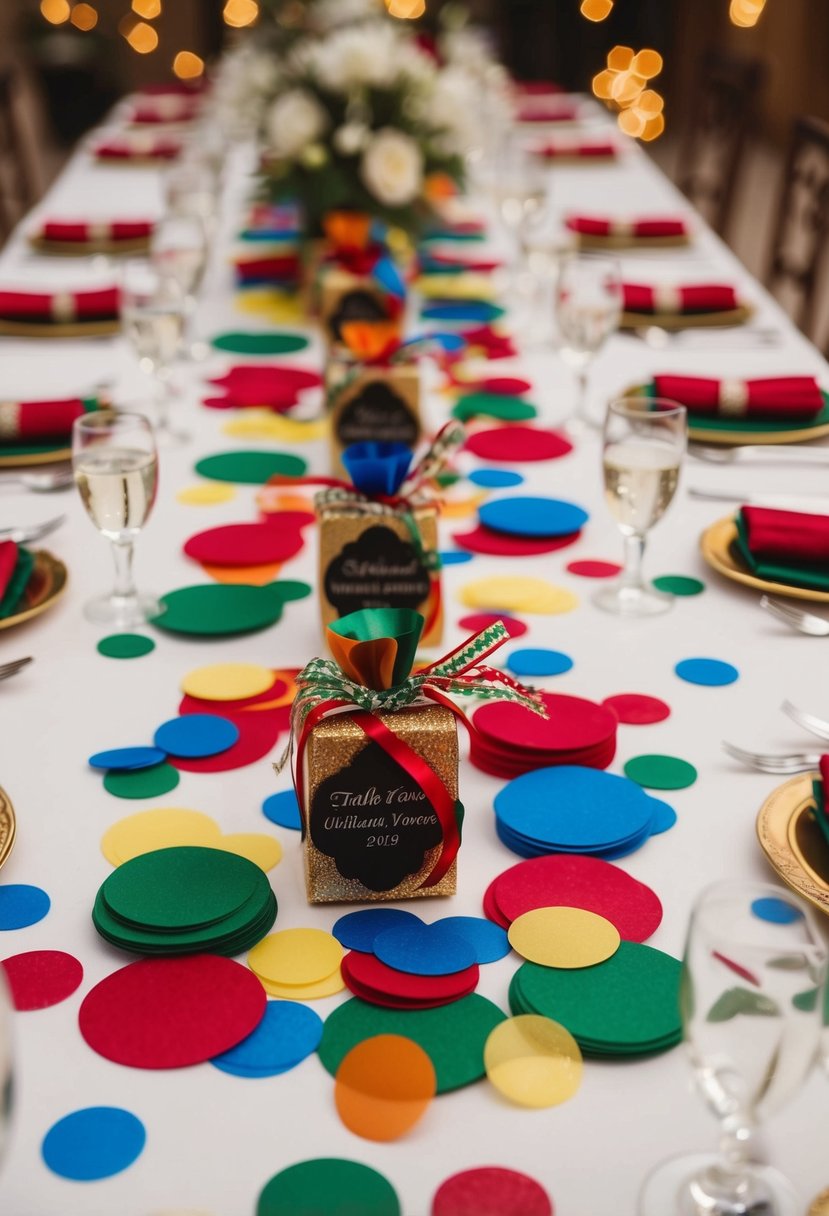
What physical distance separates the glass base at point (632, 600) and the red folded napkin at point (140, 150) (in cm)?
280

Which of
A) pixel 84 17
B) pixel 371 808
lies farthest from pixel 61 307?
pixel 84 17

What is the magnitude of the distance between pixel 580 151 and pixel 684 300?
172cm

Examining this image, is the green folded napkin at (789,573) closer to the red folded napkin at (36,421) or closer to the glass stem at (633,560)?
the glass stem at (633,560)

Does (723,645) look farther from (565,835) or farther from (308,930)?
(308,930)

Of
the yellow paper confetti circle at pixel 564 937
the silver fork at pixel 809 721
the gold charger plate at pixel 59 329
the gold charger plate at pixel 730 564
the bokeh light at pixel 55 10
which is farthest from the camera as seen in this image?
the bokeh light at pixel 55 10

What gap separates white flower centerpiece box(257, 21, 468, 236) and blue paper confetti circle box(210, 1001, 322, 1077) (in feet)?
6.72

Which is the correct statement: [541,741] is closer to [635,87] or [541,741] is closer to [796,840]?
[796,840]

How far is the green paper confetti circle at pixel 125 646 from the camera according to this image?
52.4 inches

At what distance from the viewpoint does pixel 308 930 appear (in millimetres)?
930

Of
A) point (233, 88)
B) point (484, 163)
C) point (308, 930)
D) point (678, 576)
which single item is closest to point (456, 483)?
point (678, 576)

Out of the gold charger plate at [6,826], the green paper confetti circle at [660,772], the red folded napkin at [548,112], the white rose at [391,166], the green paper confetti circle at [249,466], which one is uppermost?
the white rose at [391,166]

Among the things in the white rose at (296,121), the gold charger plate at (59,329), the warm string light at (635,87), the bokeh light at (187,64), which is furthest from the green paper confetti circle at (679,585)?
the bokeh light at (187,64)

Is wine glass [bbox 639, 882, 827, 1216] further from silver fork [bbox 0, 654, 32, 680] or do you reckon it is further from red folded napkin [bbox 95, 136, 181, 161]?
red folded napkin [bbox 95, 136, 181, 161]

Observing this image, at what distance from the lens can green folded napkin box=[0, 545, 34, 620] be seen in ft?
4.42
